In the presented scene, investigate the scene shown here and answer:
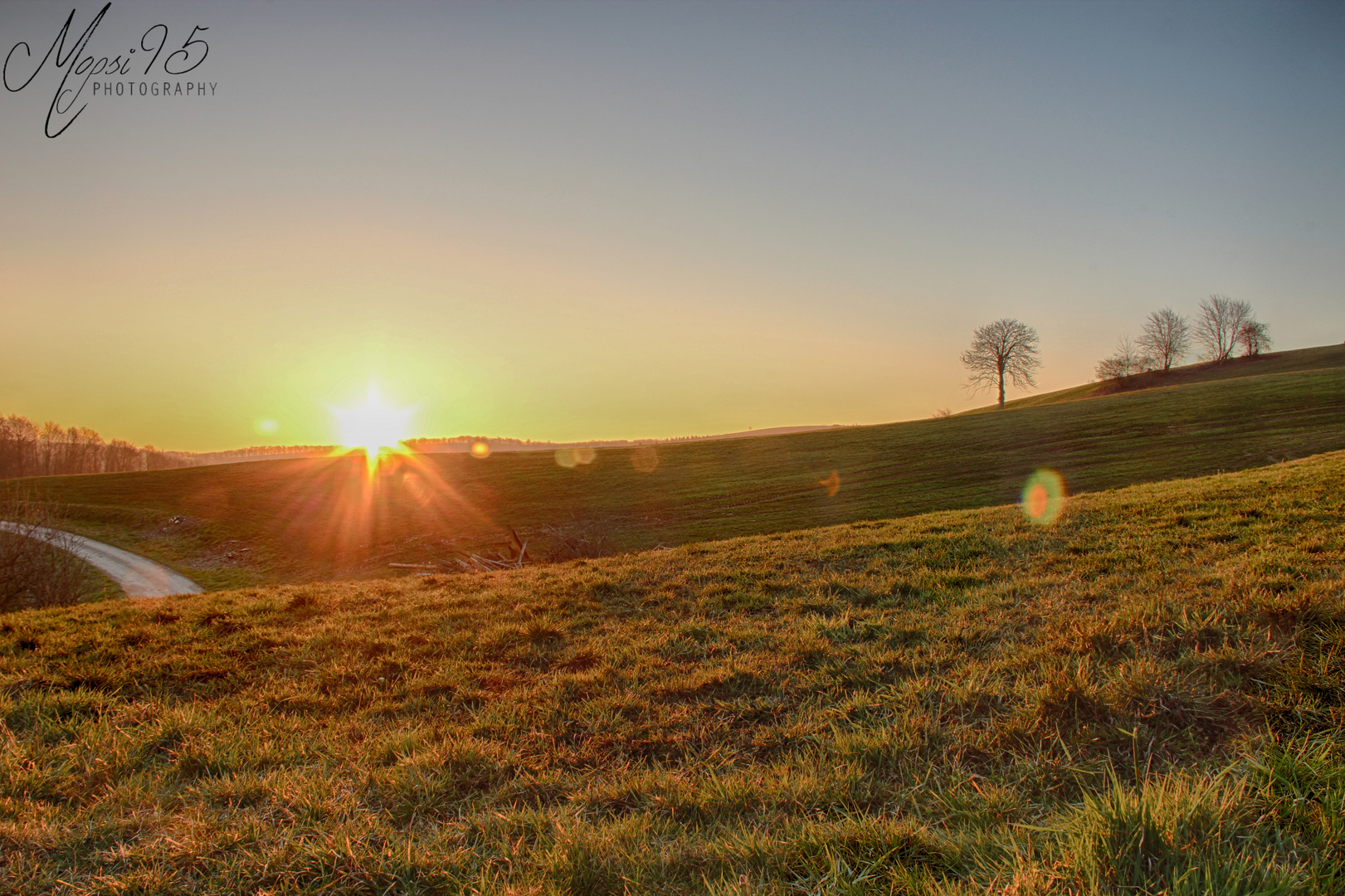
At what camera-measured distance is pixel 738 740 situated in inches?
186

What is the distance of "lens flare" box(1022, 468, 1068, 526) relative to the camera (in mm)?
12370

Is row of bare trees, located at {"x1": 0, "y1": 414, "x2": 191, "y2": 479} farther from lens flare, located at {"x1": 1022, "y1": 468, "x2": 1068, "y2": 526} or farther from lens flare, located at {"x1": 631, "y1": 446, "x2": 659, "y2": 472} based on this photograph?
lens flare, located at {"x1": 1022, "y1": 468, "x2": 1068, "y2": 526}

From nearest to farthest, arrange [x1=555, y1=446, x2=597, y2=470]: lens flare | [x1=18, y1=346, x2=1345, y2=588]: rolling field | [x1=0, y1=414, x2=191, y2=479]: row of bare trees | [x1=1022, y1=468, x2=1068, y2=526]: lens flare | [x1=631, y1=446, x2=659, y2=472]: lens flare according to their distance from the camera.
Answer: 1. [x1=1022, y1=468, x2=1068, y2=526]: lens flare
2. [x1=18, y1=346, x2=1345, y2=588]: rolling field
3. [x1=631, y1=446, x2=659, y2=472]: lens flare
4. [x1=555, y1=446, x2=597, y2=470]: lens flare
5. [x1=0, y1=414, x2=191, y2=479]: row of bare trees

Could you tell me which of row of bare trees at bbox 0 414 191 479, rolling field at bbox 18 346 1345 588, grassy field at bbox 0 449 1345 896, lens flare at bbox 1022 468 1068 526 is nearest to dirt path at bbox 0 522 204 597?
rolling field at bbox 18 346 1345 588

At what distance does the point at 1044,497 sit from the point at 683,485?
33.4 metres

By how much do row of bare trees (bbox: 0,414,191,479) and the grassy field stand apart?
128223 mm

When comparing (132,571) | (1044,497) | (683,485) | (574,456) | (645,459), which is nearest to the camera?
(1044,497)

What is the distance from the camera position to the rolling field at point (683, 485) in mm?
35219

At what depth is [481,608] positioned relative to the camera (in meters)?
9.44

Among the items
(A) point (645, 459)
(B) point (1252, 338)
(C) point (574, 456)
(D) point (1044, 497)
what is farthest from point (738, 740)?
(B) point (1252, 338)

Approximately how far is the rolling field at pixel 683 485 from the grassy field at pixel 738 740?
21292 mm

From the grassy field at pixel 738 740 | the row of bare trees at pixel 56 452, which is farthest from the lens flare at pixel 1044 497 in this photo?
the row of bare trees at pixel 56 452

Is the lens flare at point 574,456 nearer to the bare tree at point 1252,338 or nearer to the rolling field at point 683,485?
the rolling field at point 683,485

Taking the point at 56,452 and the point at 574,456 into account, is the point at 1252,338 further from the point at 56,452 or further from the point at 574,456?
the point at 56,452
